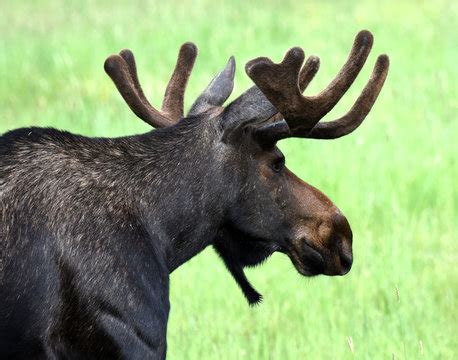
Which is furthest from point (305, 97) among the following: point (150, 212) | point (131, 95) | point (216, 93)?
point (131, 95)

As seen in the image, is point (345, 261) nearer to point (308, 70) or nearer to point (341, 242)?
point (341, 242)

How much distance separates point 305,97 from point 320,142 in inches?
192

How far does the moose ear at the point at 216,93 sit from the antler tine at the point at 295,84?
455mm

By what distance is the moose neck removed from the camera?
16.6 ft

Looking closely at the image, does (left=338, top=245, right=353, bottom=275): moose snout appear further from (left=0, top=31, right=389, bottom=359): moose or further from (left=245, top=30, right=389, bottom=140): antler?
(left=245, top=30, right=389, bottom=140): antler

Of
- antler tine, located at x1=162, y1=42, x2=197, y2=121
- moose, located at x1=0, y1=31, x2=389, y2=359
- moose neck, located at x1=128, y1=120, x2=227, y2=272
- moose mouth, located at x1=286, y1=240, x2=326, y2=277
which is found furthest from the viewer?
antler tine, located at x1=162, y1=42, x2=197, y2=121

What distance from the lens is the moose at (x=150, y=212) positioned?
4.71 meters

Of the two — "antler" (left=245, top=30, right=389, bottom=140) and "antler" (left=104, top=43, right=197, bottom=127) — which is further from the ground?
"antler" (left=104, top=43, right=197, bottom=127)

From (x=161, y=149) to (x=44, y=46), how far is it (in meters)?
8.59

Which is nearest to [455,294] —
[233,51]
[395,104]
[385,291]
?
[385,291]

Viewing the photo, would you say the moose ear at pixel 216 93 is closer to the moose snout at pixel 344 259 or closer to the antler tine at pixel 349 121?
the antler tine at pixel 349 121

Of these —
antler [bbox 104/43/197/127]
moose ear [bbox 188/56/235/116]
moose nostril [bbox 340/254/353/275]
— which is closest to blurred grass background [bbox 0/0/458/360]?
moose nostril [bbox 340/254/353/275]

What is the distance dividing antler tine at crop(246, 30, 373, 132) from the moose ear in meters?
0.45

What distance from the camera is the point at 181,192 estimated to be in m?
5.10
